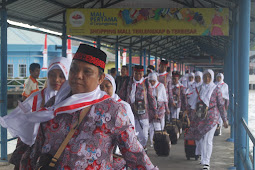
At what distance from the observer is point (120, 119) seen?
6.78ft

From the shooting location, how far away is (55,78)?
2.99 m

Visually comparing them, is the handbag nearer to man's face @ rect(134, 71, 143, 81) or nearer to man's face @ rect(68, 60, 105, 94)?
man's face @ rect(68, 60, 105, 94)

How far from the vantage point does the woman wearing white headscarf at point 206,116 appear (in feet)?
22.4

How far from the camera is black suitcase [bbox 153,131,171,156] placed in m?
7.73

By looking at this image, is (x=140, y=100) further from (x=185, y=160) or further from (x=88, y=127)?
(x=88, y=127)

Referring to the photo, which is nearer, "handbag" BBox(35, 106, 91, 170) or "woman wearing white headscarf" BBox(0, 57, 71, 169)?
"handbag" BBox(35, 106, 91, 170)

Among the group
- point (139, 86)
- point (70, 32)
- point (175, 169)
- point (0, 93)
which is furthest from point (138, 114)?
point (70, 32)

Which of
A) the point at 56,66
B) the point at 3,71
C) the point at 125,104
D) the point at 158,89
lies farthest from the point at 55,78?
the point at 158,89

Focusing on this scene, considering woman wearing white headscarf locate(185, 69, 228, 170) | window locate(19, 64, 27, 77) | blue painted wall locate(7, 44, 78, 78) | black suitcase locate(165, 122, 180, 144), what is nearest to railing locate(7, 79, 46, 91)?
blue painted wall locate(7, 44, 78, 78)

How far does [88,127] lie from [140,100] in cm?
559

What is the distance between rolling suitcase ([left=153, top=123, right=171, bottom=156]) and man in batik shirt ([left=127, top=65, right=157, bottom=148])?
0.89ft

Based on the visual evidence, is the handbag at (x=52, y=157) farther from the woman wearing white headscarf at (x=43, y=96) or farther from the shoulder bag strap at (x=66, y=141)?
the woman wearing white headscarf at (x=43, y=96)

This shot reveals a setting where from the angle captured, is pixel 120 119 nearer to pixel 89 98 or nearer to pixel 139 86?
pixel 89 98

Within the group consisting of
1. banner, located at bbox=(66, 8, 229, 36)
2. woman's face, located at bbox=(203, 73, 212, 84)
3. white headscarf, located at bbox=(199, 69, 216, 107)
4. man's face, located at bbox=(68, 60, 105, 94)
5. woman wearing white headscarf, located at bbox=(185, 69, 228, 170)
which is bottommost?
woman wearing white headscarf, located at bbox=(185, 69, 228, 170)
